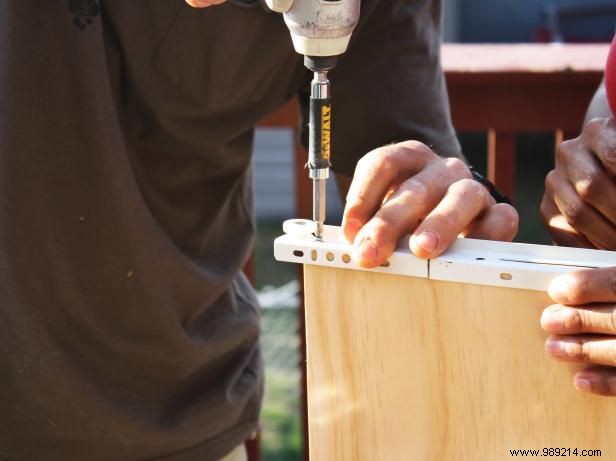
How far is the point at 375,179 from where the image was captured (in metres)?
1.08

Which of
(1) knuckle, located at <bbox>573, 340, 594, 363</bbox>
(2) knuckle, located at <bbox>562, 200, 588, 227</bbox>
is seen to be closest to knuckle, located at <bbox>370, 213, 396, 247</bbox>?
(1) knuckle, located at <bbox>573, 340, 594, 363</bbox>

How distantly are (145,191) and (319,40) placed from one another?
51cm

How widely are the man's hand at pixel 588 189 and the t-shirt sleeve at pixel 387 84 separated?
0.25 m

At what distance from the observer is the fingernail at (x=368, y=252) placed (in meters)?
0.98

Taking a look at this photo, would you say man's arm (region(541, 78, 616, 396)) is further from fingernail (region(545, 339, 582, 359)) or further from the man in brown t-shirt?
the man in brown t-shirt

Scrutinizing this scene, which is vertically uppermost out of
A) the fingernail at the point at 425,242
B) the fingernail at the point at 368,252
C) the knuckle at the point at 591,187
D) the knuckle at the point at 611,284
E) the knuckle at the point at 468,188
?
the knuckle at the point at 468,188

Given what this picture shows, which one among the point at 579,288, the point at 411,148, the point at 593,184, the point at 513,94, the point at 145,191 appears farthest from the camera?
the point at 513,94

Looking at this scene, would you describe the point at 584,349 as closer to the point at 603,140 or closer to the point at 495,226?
the point at 495,226

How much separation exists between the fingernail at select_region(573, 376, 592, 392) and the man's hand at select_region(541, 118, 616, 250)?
1.14 feet

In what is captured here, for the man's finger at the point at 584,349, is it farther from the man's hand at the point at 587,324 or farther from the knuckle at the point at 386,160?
the knuckle at the point at 386,160

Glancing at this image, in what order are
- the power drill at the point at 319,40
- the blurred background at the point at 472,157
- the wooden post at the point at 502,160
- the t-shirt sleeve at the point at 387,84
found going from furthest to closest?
the blurred background at the point at 472,157
the wooden post at the point at 502,160
the t-shirt sleeve at the point at 387,84
the power drill at the point at 319,40

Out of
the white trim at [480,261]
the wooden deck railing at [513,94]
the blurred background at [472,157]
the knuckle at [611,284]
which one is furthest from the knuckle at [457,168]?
the blurred background at [472,157]

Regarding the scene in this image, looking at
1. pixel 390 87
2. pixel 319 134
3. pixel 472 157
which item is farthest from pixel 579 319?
pixel 472 157

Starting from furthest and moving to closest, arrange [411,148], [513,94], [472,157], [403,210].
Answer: [472,157], [513,94], [411,148], [403,210]
